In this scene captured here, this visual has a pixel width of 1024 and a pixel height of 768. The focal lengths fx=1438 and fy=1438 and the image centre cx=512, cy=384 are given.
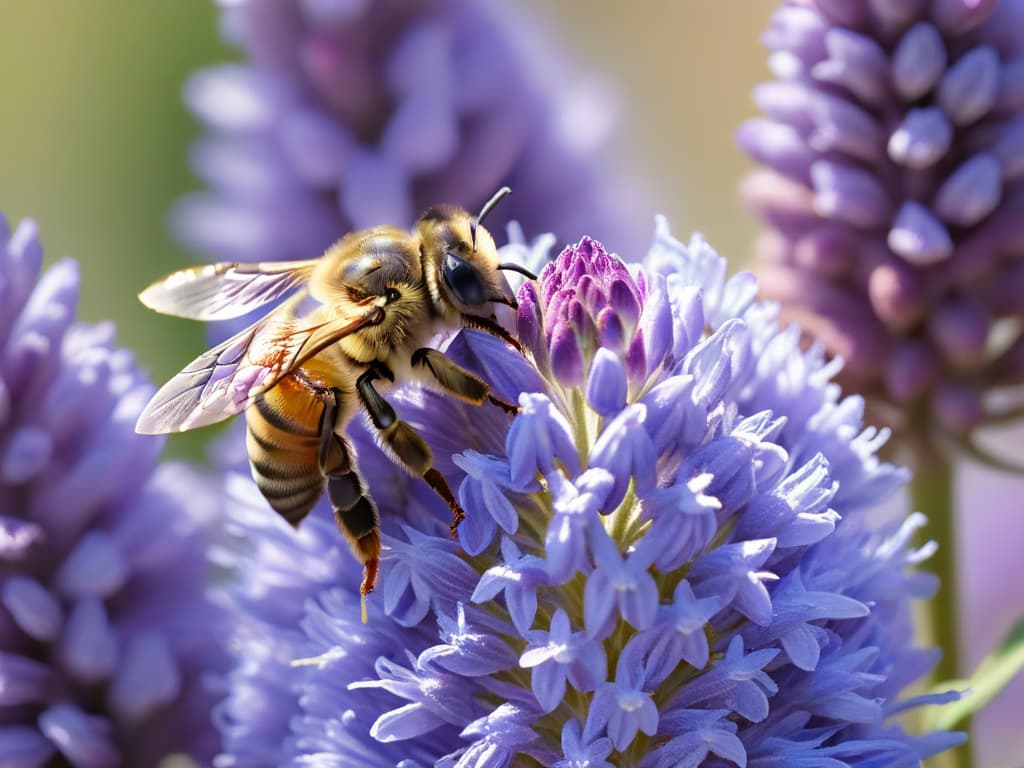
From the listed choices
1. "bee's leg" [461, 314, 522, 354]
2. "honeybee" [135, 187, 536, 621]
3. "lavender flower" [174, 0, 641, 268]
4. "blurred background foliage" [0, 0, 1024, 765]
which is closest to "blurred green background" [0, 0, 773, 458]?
"blurred background foliage" [0, 0, 1024, 765]

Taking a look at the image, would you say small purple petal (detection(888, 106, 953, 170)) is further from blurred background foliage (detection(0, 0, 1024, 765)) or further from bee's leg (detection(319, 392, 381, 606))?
blurred background foliage (detection(0, 0, 1024, 765))

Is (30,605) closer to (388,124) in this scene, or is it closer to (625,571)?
(625,571)

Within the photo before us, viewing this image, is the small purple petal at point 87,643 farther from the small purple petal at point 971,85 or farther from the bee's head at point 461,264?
the small purple petal at point 971,85

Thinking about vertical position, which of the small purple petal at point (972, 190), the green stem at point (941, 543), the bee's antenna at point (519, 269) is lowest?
the bee's antenna at point (519, 269)

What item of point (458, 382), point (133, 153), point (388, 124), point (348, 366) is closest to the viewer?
point (458, 382)

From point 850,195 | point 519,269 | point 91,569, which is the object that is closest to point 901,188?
point 850,195

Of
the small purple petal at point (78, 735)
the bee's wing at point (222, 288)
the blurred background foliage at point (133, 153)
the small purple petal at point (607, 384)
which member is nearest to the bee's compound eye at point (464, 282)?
the small purple petal at point (607, 384)
